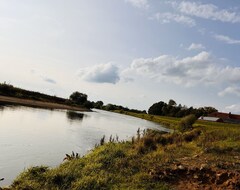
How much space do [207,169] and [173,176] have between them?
1281mm

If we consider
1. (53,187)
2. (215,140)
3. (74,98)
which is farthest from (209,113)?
(53,187)

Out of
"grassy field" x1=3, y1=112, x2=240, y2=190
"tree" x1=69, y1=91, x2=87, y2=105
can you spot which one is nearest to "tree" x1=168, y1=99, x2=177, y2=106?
"tree" x1=69, y1=91, x2=87, y2=105

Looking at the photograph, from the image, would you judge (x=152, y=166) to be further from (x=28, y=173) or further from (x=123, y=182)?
(x=28, y=173)

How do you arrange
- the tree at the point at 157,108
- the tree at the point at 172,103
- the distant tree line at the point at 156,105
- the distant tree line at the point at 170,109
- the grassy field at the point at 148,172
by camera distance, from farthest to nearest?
1. the tree at the point at 172,103
2. the tree at the point at 157,108
3. the distant tree line at the point at 170,109
4. the distant tree line at the point at 156,105
5. the grassy field at the point at 148,172

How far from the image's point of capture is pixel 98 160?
49.3ft

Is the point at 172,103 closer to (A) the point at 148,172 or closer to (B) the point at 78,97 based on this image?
(B) the point at 78,97

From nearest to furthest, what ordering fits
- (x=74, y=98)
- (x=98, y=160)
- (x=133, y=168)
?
(x=133, y=168)
(x=98, y=160)
(x=74, y=98)

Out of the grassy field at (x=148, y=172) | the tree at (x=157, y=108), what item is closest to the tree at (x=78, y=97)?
the tree at (x=157, y=108)

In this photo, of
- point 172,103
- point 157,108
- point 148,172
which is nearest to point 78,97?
point 157,108

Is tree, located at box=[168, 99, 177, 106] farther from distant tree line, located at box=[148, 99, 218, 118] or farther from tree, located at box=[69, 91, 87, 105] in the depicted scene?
tree, located at box=[69, 91, 87, 105]

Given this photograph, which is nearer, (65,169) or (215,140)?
(65,169)

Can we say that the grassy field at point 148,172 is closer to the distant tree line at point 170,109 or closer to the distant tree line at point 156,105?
the distant tree line at point 156,105

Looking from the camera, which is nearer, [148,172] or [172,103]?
[148,172]

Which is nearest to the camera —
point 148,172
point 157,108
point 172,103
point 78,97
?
point 148,172
